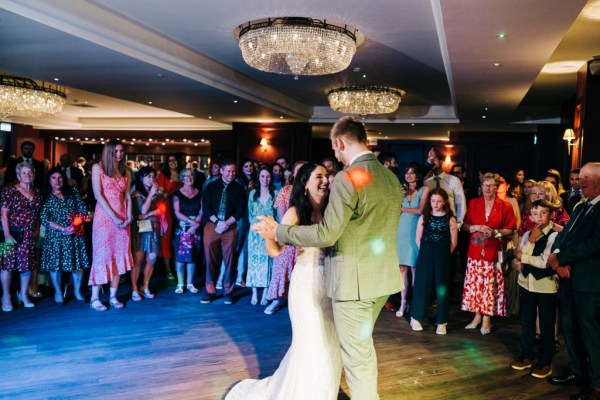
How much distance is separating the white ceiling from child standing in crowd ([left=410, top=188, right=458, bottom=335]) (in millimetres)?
1567

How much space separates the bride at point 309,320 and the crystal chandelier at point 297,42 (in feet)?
8.85

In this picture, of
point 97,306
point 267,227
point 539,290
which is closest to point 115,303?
point 97,306

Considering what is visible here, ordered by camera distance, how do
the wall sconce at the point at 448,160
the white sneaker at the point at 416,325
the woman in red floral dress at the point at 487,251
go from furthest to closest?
the wall sconce at the point at 448,160 < the white sneaker at the point at 416,325 < the woman in red floral dress at the point at 487,251

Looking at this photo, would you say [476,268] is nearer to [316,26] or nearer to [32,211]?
[316,26]

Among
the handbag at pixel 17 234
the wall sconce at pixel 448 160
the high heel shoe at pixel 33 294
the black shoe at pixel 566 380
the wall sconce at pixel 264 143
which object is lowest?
the black shoe at pixel 566 380

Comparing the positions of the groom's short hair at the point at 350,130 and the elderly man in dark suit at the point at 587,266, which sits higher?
the groom's short hair at the point at 350,130

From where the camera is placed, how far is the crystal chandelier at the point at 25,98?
8906mm

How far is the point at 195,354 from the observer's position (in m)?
4.13

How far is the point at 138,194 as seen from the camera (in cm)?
594

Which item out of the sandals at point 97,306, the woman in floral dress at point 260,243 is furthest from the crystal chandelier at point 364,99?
the sandals at point 97,306

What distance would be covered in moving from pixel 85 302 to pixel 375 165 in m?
4.22

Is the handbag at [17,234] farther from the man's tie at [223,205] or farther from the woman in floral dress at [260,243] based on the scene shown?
the woman in floral dress at [260,243]

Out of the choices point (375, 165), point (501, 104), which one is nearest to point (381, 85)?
point (501, 104)

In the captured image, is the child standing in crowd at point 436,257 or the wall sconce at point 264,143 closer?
the child standing in crowd at point 436,257
